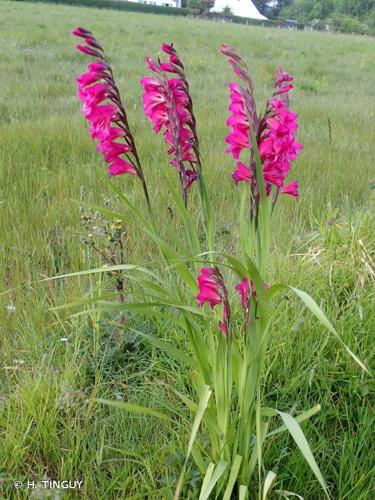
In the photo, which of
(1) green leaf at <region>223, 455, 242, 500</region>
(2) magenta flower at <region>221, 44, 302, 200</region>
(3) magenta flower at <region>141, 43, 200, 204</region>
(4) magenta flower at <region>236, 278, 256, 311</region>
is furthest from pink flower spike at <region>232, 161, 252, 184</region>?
(1) green leaf at <region>223, 455, 242, 500</region>

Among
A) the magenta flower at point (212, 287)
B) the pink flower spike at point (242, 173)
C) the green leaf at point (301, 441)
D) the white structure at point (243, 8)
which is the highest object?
the white structure at point (243, 8)

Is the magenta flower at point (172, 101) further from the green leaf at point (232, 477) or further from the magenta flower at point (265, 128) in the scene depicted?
the green leaf at point (232, 477)

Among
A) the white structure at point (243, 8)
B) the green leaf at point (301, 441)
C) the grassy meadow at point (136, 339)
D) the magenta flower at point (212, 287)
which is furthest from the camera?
the white structure at point (243, 8)

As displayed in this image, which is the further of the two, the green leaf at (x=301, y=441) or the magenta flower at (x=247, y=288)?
the magenta flower at (x=247, y=288)

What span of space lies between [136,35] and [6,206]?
396 inches

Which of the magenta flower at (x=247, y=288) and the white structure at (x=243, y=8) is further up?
the white structure at (x=243, y=8)

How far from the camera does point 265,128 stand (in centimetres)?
97

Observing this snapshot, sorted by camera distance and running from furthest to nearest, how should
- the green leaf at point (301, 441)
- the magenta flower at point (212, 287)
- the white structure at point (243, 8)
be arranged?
the white structure at point (243, 8)
the magenta flower at point (212, 287)
the green leaf at point (301, 441)

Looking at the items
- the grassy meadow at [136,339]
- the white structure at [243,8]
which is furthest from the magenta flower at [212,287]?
the white structure at [243,8]

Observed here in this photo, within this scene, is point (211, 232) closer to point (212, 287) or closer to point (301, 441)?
point (212, 287)

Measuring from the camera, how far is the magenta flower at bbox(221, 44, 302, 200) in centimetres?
93

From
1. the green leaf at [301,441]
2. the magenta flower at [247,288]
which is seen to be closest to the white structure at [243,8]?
the magenta flower at [247,288]

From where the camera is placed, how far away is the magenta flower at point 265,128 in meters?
0.93

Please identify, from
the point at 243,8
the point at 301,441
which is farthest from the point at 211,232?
the point at 243,8
